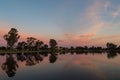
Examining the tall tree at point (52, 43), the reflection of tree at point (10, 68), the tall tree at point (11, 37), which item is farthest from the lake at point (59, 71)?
the tall tree at point (52, 43)

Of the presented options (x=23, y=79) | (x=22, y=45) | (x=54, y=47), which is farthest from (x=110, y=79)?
(x=54, y=47)

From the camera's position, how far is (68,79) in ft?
76.1

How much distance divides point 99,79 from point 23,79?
8.14m

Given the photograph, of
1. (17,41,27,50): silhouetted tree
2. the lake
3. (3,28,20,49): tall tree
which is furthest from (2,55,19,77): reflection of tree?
(17,41,27,50): silhouetted tree

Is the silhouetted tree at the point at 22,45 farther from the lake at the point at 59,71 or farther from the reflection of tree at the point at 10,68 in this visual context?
the reflection of tree at the point at 10,68

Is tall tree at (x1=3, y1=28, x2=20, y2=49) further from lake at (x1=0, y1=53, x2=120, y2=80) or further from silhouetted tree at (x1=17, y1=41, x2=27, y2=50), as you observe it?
lake at (x1=0, y1=53, x2=120, y2=80)

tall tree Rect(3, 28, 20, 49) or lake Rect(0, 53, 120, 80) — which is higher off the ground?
tall tree Rect(3, 28, 20, 49)

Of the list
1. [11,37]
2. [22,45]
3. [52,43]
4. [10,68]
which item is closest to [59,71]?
[10,68]

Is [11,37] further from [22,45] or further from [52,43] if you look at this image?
[52,43]

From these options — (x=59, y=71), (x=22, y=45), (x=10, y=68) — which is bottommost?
(x=59, y=71)

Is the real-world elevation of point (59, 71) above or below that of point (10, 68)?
below

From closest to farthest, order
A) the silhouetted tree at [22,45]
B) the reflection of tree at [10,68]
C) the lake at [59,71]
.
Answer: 1. the lake at [59,71]
2. the reflection of tree at [10,68]
3. the silhouetted tree at [22,45]

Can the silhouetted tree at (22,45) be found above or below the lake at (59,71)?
above

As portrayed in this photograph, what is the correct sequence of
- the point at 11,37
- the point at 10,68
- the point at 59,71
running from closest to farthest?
the point at 59,71, the point at 10,68, the point at 11,37
